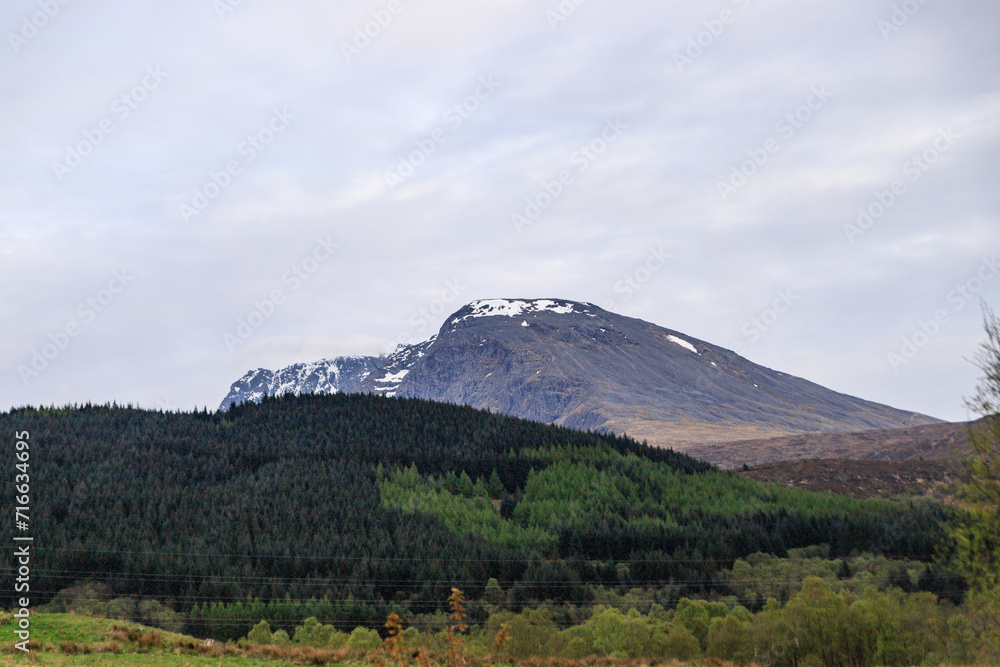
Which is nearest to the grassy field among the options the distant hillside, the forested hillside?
the forested hillside

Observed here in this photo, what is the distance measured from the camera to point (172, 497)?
117938 millimetres

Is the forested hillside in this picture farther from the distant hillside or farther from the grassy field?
the grassy field

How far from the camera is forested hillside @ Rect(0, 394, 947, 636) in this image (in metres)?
90.9

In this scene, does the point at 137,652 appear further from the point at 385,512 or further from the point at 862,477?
the point at 862,477

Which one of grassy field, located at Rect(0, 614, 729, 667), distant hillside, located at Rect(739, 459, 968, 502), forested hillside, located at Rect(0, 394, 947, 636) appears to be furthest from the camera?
distant hillside, located at Rect(739, 459, 968, 502)

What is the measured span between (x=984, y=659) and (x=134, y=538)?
9003 centimetres

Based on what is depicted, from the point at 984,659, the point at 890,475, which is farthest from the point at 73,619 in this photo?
the point at 890,475

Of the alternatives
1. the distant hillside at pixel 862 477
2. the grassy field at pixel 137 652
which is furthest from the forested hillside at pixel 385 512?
the grassy field at pixel 137 652

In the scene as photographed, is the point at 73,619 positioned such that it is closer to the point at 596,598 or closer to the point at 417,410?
the point at 596,598

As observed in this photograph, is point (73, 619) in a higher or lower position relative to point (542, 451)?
lower

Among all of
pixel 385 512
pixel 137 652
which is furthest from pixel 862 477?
pixel 137 652

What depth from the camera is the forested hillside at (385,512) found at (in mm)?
90875

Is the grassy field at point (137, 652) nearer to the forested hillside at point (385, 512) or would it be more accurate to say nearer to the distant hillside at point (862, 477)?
the forested hillside at point (385, 512)

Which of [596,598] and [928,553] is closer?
[596,598]
